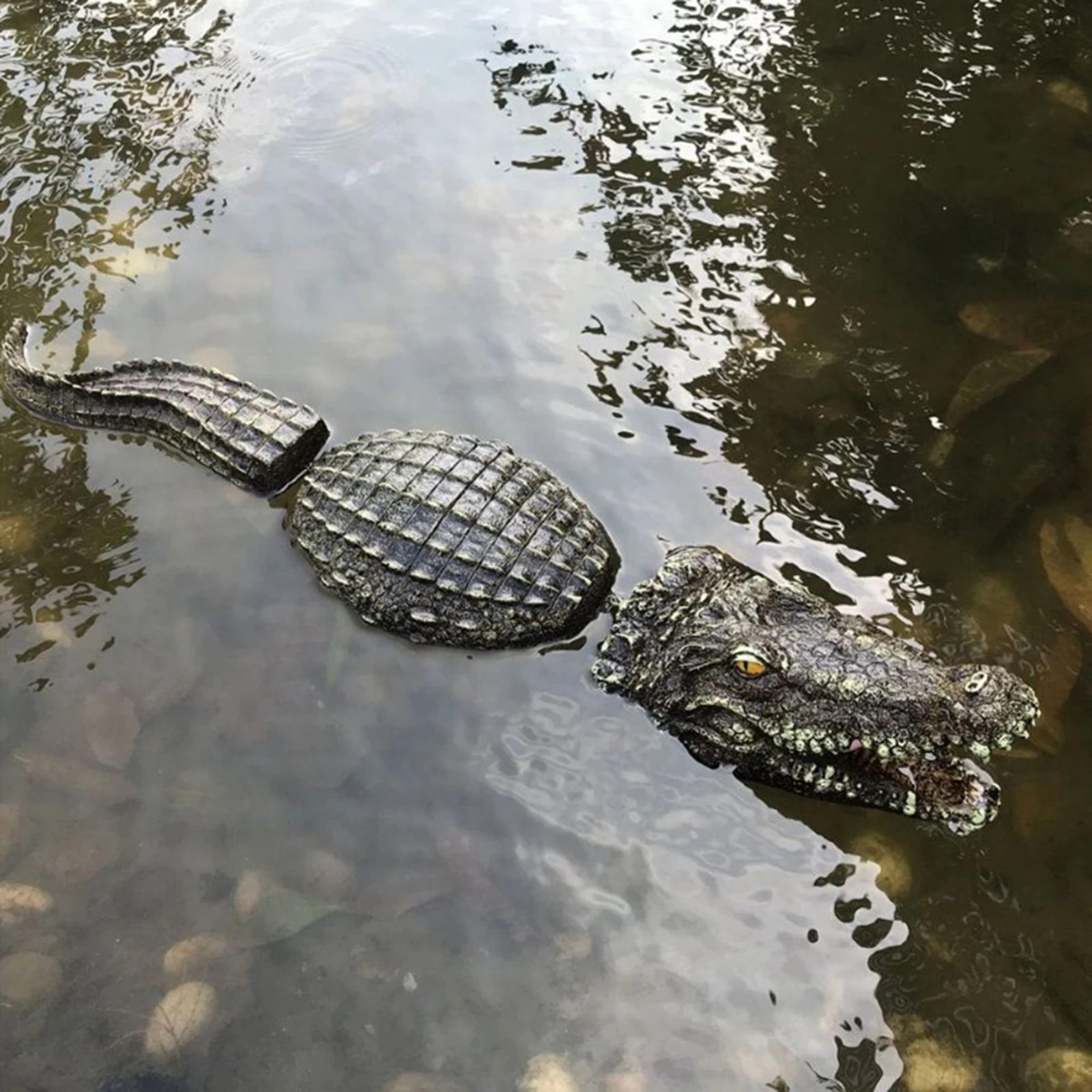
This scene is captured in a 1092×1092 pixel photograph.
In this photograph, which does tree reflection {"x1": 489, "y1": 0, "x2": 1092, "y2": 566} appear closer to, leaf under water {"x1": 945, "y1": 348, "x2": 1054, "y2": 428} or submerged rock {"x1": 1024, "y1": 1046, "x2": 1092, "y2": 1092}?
leaf under water {"x1": 945, "y1": 348, "x2": 1054, "y2": 428}

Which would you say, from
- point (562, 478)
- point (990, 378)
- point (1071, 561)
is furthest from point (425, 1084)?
point (990, 378)

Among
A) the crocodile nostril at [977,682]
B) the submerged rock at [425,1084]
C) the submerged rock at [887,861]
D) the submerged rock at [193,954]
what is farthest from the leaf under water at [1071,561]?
the submerged rock at [193,954]

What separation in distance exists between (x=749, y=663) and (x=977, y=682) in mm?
905

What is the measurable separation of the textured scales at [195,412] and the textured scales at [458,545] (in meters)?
0.51

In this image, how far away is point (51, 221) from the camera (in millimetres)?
7215

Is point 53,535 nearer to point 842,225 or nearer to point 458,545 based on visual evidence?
point 458,545

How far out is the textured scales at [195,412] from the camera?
5430mm

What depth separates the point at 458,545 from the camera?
4.66 metres

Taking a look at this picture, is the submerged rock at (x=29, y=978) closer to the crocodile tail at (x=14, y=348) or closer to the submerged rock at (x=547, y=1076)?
the submerged rock at (x=547, y=1076)

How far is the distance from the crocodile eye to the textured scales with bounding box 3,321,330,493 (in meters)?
2.90

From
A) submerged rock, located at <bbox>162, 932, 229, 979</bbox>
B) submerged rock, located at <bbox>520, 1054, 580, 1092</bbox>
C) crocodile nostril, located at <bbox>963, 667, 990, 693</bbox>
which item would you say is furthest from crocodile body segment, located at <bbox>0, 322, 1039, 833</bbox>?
submerged rock, located at <bbox>162, 932, 229, 979</bbox>

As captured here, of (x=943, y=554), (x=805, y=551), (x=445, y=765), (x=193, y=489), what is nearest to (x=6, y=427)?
(x=193, y=489)

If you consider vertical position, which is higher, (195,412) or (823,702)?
(823,702)

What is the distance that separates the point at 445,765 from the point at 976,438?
374cm
